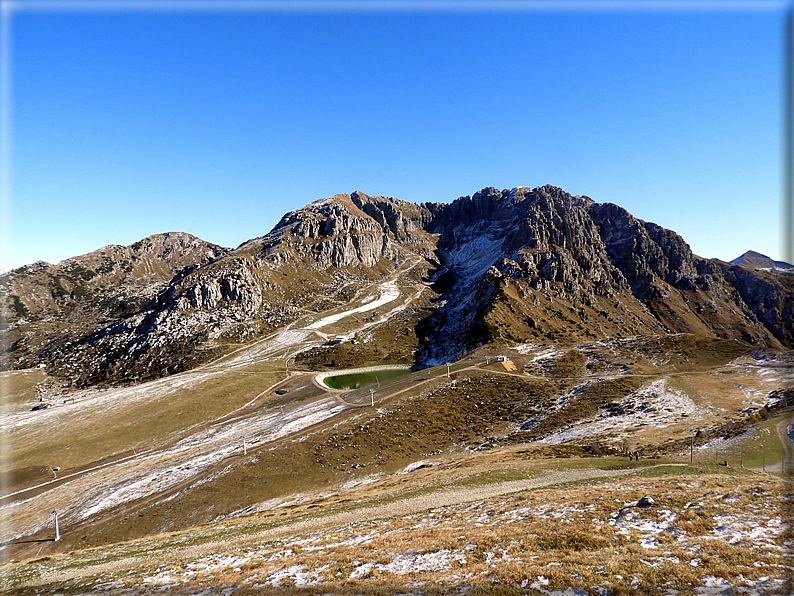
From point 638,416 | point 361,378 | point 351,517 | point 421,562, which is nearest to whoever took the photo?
point 421,562

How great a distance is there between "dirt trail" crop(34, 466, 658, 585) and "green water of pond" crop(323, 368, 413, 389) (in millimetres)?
73251

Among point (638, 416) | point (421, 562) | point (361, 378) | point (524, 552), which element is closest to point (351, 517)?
point (421, 562)

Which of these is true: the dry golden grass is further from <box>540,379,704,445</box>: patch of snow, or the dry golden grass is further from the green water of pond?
the green water of pond

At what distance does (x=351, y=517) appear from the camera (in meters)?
31.2

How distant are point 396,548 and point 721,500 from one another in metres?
20.6

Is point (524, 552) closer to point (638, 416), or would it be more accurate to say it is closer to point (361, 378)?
point (638, 416)

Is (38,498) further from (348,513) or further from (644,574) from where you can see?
(644,574)

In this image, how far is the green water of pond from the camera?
109m

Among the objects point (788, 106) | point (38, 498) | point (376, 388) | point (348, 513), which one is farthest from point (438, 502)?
point (38, 498)

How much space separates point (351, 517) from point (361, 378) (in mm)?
A: 88686

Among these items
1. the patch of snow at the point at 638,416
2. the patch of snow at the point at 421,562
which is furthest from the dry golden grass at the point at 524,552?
the patch of snow at the point at 638,416

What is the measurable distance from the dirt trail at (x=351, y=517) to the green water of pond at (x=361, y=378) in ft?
240

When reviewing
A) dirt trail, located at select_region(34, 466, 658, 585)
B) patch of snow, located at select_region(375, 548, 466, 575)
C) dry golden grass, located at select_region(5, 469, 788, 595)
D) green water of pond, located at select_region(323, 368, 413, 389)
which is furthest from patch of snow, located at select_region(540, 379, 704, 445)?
green water of pond, located at select_region(323, 368, 413, 389)

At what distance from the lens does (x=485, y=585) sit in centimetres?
1405
